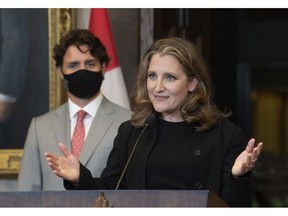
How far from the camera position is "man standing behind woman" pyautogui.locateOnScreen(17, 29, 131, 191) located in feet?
14.3

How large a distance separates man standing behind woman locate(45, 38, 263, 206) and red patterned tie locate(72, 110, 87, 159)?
2.81 feet

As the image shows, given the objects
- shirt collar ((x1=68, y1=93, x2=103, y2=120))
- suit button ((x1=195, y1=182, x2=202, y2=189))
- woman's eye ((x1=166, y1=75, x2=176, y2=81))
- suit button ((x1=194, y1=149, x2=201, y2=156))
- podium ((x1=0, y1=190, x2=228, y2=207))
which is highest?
woman's eye ((x1=166, y1=75, x2=176, y2=81))

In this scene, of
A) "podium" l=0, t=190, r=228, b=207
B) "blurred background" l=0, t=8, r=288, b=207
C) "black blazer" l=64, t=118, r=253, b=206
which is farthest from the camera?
"blurred background" l=0, t=8, r=288, b=207

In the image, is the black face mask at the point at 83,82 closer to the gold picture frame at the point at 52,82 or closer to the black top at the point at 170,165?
the black top at the point at 170,165

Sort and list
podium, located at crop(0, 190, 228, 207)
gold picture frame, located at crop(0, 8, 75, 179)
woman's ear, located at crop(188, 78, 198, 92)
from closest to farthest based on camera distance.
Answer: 1. podium, located at crop(0, 190, 228, 207)
2. woman's ear, located at crop(188, 78, 198, 92)
3. gold picture frame, located at crop(0, 8, 75, 179)

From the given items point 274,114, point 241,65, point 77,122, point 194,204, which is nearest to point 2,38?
point 77,122

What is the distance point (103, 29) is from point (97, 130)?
1358 mm

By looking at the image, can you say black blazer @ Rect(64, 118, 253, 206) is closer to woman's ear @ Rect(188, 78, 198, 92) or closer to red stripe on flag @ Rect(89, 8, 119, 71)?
woman's ear @ Rect(188, 78, 198, 92)

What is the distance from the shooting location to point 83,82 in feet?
14.2

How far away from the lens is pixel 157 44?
3531 mm

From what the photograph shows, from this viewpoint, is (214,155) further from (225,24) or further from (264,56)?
(264,56)

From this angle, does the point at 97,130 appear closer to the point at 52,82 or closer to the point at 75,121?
the point at 75,121

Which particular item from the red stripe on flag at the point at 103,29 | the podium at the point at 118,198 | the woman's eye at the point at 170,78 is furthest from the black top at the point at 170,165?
the red stripe on flag at the point at 103,29

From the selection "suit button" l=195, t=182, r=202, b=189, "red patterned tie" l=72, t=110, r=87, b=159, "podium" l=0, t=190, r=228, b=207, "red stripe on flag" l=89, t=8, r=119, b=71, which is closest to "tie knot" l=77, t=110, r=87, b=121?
"red patterned tie" l=72, t=110, r=87, b=159
